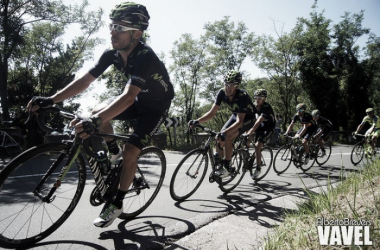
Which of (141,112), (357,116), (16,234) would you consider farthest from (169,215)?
(357,116)

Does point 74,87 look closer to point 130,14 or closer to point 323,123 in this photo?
point 130,14

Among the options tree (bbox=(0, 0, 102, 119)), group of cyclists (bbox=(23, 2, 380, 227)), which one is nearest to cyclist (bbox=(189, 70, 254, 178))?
group of cyclists (bbox=(23, 2, 380, 227))

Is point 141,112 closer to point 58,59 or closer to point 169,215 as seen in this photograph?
point 169,215

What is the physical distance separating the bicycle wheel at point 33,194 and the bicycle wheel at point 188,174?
179cm

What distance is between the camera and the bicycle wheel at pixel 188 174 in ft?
13.8

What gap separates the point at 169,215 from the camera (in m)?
3.45

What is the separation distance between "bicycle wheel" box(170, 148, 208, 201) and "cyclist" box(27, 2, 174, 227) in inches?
55.1

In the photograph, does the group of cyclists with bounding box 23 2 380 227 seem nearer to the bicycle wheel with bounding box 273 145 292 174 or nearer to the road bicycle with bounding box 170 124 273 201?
the road bicycle with bounding box 170 124 273 201

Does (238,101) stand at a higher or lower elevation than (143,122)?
higher

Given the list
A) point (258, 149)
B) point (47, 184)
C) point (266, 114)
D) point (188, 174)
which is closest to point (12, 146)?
point (188, 174)

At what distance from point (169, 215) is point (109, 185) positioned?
3.48ft

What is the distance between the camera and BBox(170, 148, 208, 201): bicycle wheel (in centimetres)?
421

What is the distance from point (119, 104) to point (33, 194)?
127 centimetres

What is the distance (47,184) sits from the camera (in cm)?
242
